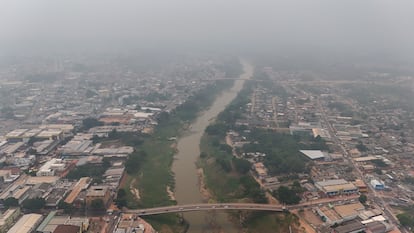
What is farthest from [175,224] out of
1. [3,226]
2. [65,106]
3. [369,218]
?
[65,106]

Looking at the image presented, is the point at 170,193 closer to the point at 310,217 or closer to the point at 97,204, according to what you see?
the point at 97,204

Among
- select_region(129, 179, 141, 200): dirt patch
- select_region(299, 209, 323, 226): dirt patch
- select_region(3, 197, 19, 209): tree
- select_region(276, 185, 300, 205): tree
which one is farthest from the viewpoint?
select_region(129, 179, 141, 200): dirt patch

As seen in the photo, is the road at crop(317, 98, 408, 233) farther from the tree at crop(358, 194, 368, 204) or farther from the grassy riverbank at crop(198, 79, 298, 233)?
the grassy riverbank at crop(198, 79, 298, 233)

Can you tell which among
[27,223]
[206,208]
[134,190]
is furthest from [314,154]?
[27,223]

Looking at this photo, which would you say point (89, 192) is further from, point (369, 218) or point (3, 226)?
point (369, 218)

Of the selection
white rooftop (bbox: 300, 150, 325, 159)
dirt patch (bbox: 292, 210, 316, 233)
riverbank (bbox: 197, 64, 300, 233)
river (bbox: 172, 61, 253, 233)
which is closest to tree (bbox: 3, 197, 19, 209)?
river (bbox: 172, 61, 253, 233)
